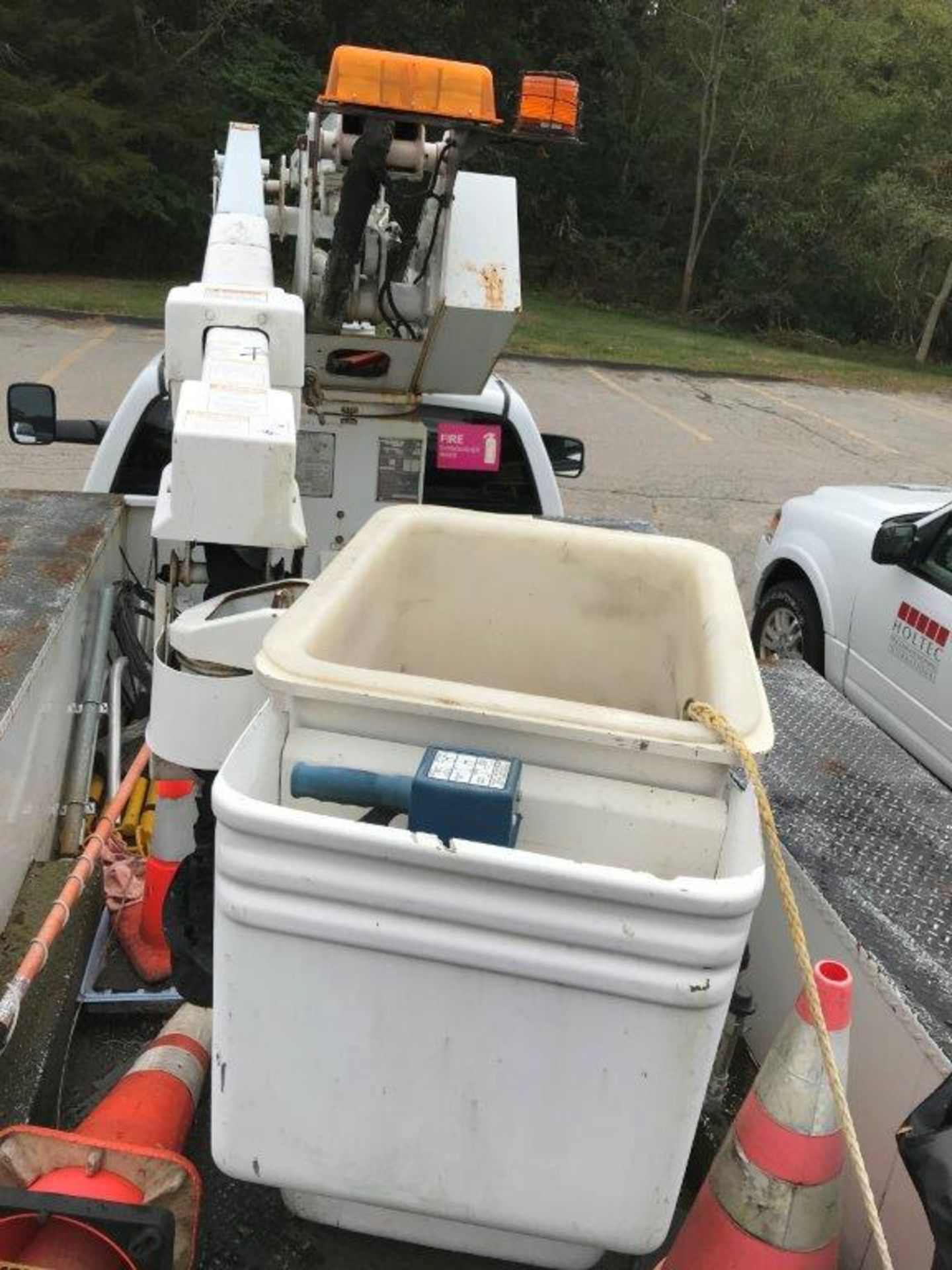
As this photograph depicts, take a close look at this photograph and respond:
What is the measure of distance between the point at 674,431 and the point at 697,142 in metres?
16.8

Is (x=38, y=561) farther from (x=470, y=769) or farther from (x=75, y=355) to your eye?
(x=75, y=355)

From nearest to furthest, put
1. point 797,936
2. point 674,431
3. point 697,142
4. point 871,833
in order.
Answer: point 797,936 → point 871,833 → point 674,431 → point 697,142

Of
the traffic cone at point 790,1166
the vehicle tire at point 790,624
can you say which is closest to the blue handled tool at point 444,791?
the traffic cone at point 790,1166

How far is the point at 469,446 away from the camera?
4504 millimetres

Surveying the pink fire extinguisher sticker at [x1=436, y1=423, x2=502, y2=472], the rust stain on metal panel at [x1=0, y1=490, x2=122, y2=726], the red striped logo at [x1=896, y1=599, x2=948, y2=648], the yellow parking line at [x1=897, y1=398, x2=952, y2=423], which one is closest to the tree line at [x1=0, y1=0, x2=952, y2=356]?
the yellow parking line at [x1=897, y1=398, x2=952, y2=423]

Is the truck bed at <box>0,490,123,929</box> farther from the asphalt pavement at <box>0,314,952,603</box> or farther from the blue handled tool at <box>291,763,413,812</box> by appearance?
the asphalt pavement at <box>0,314,952,603</box>

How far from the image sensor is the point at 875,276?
27031 millimetres

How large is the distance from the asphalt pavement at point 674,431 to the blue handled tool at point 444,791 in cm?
681

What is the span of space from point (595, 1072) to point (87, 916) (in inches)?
64.9

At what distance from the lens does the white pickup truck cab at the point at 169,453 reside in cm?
423

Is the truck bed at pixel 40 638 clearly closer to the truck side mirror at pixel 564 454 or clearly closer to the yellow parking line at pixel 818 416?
the truck side mirror at pixel 564 454

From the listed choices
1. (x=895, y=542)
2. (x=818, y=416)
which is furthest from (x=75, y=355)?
(x=895, y=542)

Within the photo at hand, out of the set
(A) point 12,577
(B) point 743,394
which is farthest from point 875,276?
(A) point 12,577

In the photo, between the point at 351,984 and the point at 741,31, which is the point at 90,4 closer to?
the point at 741,31
